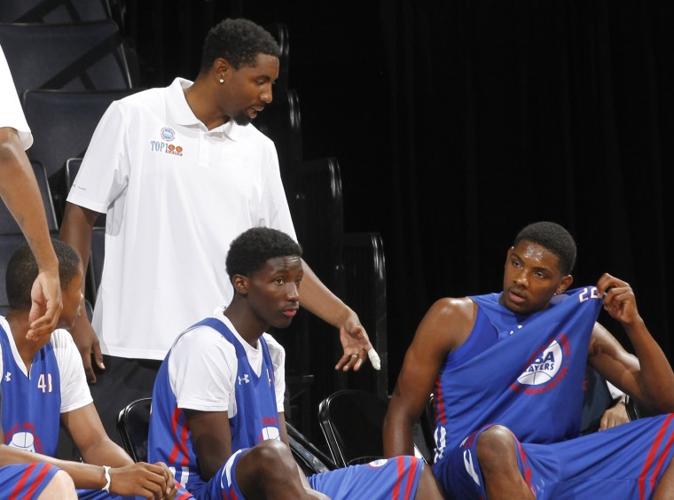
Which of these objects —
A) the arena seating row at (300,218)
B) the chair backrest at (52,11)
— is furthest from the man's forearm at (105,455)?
the chair backrest at (52,11)

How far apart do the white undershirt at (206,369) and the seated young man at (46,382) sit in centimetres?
22

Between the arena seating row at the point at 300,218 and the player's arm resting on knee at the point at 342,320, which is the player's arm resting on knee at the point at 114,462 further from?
the arena seating row at the point at 300,218

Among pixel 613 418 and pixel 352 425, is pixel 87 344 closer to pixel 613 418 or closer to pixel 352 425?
pixel 352 425

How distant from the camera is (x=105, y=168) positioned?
343 centimetres

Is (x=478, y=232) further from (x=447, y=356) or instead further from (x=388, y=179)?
(x=447, y=356)

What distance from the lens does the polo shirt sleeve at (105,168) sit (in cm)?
340

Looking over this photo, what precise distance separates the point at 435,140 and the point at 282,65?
3.68 feet

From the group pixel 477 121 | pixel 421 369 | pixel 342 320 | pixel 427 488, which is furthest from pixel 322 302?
pixel 477 121

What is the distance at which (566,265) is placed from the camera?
352 centimetres

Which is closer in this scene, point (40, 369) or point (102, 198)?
point (40, 369)

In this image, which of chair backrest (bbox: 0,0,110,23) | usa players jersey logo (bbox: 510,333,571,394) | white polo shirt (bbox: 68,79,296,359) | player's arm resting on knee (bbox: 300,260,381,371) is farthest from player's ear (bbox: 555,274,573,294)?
chair backrest (bbox: 0,0,110,23)

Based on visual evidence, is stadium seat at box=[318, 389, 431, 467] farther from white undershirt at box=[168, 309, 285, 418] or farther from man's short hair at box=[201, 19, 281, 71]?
man's short hair at box=[201, 19, 281, 71]

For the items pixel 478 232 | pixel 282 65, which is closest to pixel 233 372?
pixel 282 65

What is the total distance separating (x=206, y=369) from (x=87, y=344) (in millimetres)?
457
